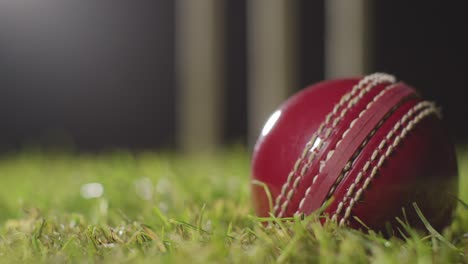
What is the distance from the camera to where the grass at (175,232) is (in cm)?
92

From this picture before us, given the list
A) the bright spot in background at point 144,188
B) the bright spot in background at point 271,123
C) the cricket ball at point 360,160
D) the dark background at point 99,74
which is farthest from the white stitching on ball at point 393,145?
the dark background at point 99,74

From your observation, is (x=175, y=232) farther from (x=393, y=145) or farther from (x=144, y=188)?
(x=144, y=188)

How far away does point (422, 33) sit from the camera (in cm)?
369

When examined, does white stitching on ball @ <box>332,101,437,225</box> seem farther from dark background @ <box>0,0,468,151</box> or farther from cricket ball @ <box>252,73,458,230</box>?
dark background @ <box>0,0,468,151</box>

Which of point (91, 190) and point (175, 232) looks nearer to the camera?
point (175, 232)

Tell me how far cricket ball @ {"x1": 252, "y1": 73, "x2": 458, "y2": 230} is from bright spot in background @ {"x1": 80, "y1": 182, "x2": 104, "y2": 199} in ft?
2.38

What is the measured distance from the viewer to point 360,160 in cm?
106

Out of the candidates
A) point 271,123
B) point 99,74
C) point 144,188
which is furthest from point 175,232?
point 99,74

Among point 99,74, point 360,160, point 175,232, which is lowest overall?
point 99,74

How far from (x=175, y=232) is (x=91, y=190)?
2.74ft

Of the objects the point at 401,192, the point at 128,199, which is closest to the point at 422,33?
the point at 128,199

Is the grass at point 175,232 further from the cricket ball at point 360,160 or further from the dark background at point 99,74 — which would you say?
the dark background at point 99,74

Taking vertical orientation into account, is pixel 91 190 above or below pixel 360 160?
below

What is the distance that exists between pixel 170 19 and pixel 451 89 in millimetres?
1900
